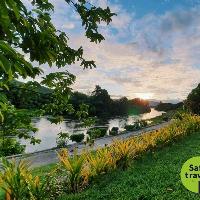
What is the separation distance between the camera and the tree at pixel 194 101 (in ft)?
152

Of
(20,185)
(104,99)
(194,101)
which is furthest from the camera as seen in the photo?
(104,99)

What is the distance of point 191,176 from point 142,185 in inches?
54.7

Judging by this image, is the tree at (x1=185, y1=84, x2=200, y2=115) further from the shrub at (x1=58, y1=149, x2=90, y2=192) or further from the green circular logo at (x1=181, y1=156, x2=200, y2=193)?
the shrub at (x1=58, y1=149, x2=90, y2=192)

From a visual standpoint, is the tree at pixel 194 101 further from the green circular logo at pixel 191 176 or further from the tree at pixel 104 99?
the tree at pixel 104 99

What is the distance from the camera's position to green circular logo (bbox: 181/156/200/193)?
8.27 m

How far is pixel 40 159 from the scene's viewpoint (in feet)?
79.3

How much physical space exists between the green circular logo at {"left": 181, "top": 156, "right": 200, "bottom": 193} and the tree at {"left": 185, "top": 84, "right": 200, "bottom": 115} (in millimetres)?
38640

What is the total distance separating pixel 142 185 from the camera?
916 centimetres

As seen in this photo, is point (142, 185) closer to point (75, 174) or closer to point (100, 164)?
point (100, 164)

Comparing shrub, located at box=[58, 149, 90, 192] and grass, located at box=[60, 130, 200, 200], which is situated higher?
shrub, located at box=[58, 149, 90, 192]

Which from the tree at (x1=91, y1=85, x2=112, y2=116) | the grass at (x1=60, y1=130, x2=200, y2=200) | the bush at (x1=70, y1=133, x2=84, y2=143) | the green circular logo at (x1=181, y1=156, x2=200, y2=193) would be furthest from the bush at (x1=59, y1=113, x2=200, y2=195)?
the tree at (x1=91, y1=85, x2=112, y2=116)

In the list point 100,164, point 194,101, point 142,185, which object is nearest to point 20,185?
point 100,164

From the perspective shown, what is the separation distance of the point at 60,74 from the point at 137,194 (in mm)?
3933

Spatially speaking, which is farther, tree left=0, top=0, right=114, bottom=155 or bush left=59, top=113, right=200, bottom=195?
bush left=59, top=113, right=200, bottom=195
